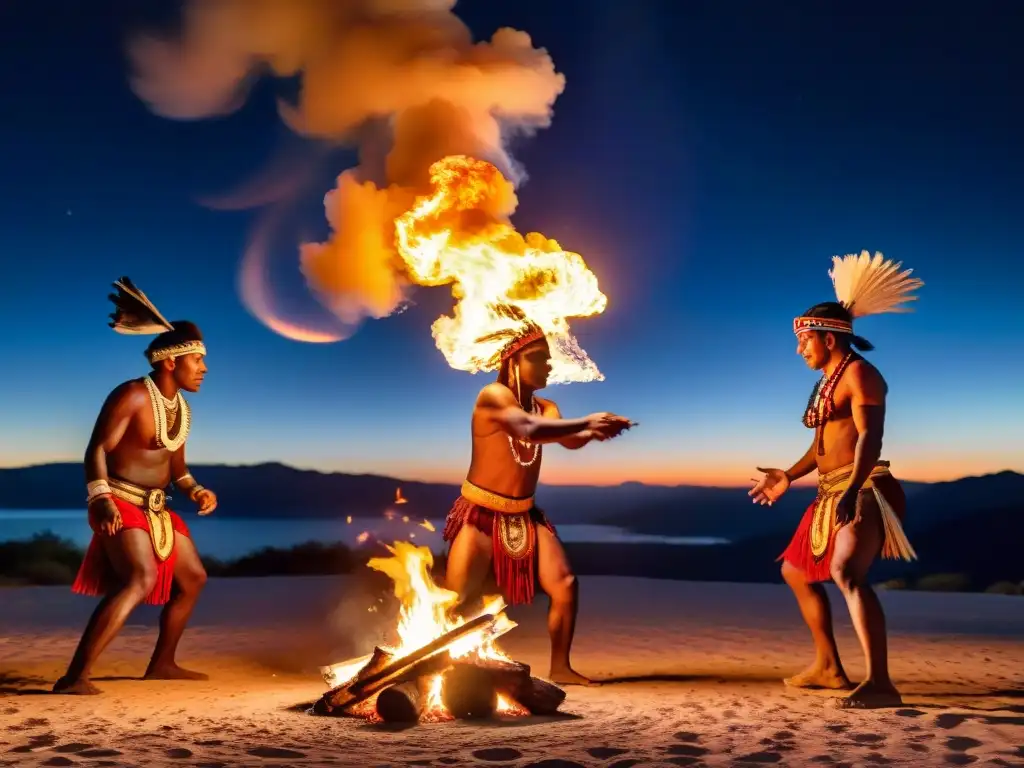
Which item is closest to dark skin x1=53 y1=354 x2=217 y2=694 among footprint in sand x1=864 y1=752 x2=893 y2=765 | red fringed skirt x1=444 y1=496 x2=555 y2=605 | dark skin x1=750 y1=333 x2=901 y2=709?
red fringed skirt x1=444 y1=496 x2=555 y2=605

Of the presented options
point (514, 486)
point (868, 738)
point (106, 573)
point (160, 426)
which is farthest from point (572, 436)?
point (106, 573)

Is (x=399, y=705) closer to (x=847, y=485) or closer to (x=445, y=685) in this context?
(x=445, y=685)

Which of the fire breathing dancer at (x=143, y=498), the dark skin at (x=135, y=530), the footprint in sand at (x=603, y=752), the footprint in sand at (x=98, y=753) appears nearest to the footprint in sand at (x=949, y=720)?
the footprint in sand at (x=603, y=752)

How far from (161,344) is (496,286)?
2.00 metres

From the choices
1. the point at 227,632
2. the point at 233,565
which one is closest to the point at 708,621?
the point at 227,632

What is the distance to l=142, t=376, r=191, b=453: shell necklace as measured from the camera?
636 centimetres

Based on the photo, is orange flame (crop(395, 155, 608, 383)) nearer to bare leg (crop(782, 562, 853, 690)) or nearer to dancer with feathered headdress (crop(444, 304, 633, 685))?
dancer with feathered headdress (crop(444, 304, 633, 685))

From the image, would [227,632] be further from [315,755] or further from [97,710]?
[315,755]

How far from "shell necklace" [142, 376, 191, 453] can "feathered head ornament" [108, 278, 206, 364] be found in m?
0.19

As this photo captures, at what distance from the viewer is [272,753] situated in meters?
4.43

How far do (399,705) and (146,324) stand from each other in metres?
2.80

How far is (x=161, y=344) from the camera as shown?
654cm

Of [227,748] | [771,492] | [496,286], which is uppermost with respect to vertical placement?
[496,286]

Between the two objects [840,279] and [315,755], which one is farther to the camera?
[840,279]
